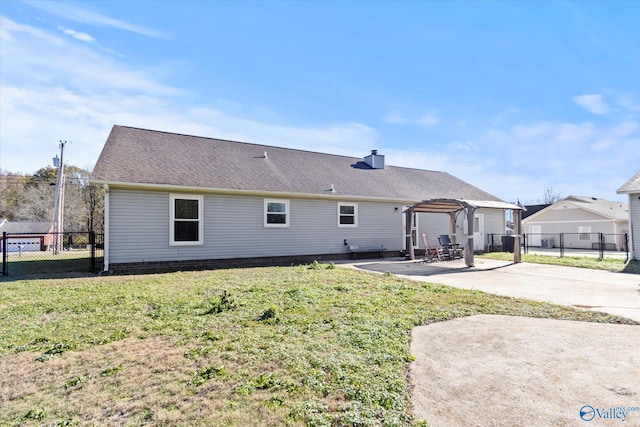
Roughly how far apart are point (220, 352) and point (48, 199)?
43814mm

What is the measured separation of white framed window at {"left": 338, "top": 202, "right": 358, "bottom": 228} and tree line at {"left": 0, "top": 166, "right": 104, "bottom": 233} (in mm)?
29065

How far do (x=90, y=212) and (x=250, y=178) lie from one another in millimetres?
31326

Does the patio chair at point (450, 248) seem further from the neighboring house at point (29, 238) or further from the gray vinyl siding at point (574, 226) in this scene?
the neighboring house at point (29, 238)

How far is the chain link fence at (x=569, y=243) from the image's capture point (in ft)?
58.9

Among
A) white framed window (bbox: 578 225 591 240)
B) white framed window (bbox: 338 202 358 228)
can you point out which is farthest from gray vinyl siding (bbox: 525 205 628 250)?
white framed window (bbox: 338 202 358 228)

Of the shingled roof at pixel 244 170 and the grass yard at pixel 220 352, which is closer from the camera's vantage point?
the grass yard at pixel 220 352

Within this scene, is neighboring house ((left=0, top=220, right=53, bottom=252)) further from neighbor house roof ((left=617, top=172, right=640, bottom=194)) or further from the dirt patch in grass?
neighbor house roof ((left=617, top=172, right=640, bottom=194))

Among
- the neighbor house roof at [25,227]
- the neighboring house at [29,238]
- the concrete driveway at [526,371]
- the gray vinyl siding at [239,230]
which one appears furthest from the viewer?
the neighbor house roof at [25,227]

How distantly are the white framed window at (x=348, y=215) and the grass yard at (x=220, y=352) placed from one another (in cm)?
694

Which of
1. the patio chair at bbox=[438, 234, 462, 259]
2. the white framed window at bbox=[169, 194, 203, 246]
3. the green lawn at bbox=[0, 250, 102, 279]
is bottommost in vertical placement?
the green lawn at bbox=[0, 250, 102, 279]

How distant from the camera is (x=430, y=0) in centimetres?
941

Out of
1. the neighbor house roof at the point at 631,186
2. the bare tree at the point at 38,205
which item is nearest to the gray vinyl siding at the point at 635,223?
the neighbor house roof at the point at 631,186

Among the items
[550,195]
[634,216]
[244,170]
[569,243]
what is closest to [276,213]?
[244,170]

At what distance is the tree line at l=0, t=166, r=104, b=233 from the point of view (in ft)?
115
